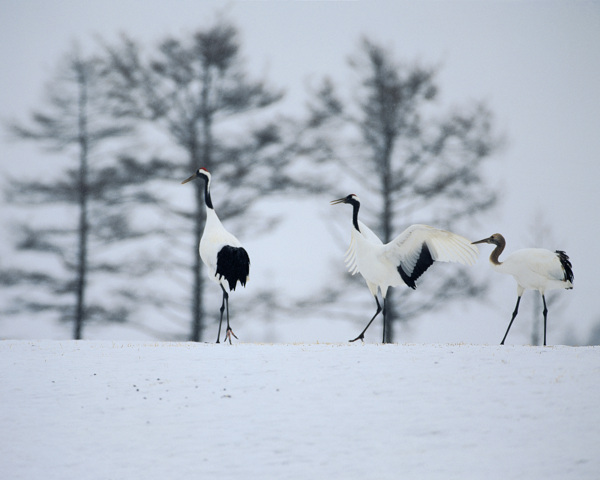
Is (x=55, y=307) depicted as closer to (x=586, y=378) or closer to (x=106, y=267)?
(x=106, y=267)

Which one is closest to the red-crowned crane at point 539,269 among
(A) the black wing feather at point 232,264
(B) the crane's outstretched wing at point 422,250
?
(B) the crane's outstretched wing at point 422,250

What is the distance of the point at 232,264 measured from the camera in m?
13.5

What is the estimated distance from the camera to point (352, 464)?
7746 millimetres

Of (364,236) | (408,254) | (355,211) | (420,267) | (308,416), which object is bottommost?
(308,416)

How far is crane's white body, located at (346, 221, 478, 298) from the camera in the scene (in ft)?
40.7

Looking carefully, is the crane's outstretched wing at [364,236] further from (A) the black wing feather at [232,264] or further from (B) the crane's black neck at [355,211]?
(A) the black wing feather at [232,264]

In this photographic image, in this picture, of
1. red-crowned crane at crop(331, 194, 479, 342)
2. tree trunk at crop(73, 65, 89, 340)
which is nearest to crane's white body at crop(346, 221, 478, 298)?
red-crowned crane at crop(331, 194, 479, 342)

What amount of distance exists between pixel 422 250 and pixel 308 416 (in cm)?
483

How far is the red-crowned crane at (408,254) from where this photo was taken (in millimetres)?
12406

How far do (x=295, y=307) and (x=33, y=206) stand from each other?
7.44m

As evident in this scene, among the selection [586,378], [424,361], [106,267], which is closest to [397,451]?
[424,361]

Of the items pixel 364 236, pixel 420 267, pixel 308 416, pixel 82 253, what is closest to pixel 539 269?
pixel 420 267

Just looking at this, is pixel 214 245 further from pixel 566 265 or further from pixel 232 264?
pixel 566 265

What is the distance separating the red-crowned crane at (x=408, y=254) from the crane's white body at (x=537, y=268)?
1149mm
